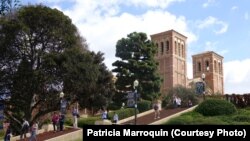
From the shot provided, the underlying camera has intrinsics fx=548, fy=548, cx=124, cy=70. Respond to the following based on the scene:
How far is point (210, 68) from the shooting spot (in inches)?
5162

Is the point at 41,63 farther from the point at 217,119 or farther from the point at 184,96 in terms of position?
the point at 217,119

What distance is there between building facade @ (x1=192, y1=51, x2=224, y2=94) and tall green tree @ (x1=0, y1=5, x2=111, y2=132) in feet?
269

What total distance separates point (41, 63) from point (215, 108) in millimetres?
15793

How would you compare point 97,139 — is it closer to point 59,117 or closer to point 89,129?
point 89,129

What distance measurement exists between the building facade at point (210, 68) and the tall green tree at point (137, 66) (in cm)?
6500

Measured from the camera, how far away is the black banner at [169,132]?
10.1m

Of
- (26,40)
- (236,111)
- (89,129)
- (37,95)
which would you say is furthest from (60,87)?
(89,129)

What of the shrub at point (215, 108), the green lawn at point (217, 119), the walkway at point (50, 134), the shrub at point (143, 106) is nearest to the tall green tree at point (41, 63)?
the shrub at point (143, 106)

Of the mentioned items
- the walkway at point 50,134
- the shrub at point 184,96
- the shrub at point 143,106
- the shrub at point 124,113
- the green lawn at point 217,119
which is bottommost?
the walkway at point 50,134

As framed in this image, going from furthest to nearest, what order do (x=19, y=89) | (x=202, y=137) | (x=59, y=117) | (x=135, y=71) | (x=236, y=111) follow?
(x=135, y=71) < (x=19, y=89) < (x=236, y=111) < (x=59, y=117) < (x=202, y=137)

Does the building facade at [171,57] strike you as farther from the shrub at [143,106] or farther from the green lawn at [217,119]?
the green lawn at [217,119]

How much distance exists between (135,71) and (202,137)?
5231cm

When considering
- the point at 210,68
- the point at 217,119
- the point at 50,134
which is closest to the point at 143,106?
the point at 217,119

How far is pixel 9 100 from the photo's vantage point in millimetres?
46656
